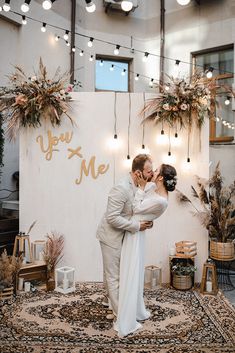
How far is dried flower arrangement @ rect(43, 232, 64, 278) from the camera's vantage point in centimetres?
A: 447

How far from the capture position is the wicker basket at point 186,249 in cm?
445

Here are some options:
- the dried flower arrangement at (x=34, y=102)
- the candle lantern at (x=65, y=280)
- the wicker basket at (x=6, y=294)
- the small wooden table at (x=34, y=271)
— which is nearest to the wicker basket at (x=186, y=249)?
the candle lantern at (x=65, y=280)

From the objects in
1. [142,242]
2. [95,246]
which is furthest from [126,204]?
[95,246]

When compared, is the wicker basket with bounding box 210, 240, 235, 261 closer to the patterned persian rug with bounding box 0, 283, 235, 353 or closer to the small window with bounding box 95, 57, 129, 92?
the patterned persian rug with bounding box 0, 283, 235, 353

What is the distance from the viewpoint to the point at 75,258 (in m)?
4.72

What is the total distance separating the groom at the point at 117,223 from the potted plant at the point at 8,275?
1261 mm

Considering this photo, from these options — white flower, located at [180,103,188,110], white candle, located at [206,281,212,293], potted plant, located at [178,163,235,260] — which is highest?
white flower, located at [180,103,188,110]

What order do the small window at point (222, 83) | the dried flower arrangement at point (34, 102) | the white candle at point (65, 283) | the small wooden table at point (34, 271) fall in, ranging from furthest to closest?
the small window at point (222, 83) → the dried flower arrangement at point (34, 102) → the small wooden table at point (34, 271) → the white candle at point (65, 283)

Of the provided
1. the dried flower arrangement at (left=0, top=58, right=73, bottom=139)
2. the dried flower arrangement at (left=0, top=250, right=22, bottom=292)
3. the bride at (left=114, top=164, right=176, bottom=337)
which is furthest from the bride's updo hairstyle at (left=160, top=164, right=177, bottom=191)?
the dried flower arrangement at (left=0, top=250, right=22, bottom=292)

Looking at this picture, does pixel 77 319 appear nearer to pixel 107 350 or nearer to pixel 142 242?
pixel 107 350

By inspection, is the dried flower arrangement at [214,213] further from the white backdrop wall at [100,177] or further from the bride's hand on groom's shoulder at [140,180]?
the bride's hand on groom's shoulder at [140,180]

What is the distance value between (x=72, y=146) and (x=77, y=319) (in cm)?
219

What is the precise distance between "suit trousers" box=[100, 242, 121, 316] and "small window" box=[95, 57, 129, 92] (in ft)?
16.1

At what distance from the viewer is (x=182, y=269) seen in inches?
174
